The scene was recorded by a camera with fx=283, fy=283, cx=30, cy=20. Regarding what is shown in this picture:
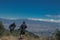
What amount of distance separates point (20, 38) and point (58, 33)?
6306mm

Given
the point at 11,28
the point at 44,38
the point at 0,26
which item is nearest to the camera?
the point at 44,38

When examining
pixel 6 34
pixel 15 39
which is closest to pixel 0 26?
pixel 6 34

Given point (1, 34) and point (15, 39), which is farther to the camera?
point (1, 34)

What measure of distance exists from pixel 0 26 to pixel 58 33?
12.8 metres

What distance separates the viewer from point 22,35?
31891 millimetres

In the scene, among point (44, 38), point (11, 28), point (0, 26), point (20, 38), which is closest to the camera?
point (20, 38)

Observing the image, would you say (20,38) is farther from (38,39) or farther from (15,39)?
(38,39)

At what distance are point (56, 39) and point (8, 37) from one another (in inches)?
228

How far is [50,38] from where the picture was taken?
34.1 meters

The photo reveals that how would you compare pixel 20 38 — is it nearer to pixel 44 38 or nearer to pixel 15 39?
pixel 15 39

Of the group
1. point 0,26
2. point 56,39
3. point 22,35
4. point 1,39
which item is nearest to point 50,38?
point 56,39

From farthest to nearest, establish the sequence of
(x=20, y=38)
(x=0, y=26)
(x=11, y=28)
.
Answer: (x=0, y=26) < (x=11, y=28) < (x=20, y=38)

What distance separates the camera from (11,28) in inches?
1633

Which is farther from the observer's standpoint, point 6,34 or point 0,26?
point 0,26
